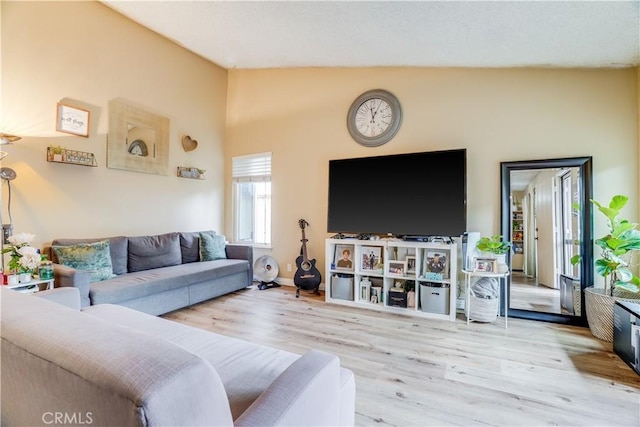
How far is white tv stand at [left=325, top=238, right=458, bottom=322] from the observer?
3.21 m

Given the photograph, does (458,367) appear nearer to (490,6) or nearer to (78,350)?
(78,350)

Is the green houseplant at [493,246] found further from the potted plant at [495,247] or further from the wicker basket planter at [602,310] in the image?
the wicker basket planter at [602,310]

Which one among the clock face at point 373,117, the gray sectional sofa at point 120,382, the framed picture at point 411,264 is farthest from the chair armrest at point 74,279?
the clock face at point 373,117

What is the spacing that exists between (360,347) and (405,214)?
1.57m

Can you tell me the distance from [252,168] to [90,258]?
2.59m

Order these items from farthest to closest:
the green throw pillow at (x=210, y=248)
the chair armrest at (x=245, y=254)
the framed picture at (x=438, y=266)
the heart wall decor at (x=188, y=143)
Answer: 1. the heart wall decor at (x=188, y=143)
2. the chair armrest at (x=245, y=254)
3. the green throw pillow at (x=210, y=248)
4. the framed picture at (x=438, y=266)

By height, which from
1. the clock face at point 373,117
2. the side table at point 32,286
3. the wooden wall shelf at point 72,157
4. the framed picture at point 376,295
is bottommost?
the framed picture at point 376,295

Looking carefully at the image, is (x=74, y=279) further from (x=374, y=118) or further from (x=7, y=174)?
(x=374, y=118)

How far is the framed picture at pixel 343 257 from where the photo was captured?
3.78 metres

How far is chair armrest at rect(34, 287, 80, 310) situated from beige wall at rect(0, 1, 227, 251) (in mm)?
1654

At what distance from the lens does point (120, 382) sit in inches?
22.0

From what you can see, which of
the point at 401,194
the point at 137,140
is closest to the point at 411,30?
the point at 401,194

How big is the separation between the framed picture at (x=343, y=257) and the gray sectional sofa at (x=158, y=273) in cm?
133

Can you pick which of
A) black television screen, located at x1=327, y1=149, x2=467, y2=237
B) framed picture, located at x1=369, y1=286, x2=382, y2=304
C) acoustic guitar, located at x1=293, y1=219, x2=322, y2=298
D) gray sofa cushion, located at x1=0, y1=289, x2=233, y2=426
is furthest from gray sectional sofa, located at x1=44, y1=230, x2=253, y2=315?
gray sofa cushion, located at x1=0, y1=289, x2=233, y2=426
